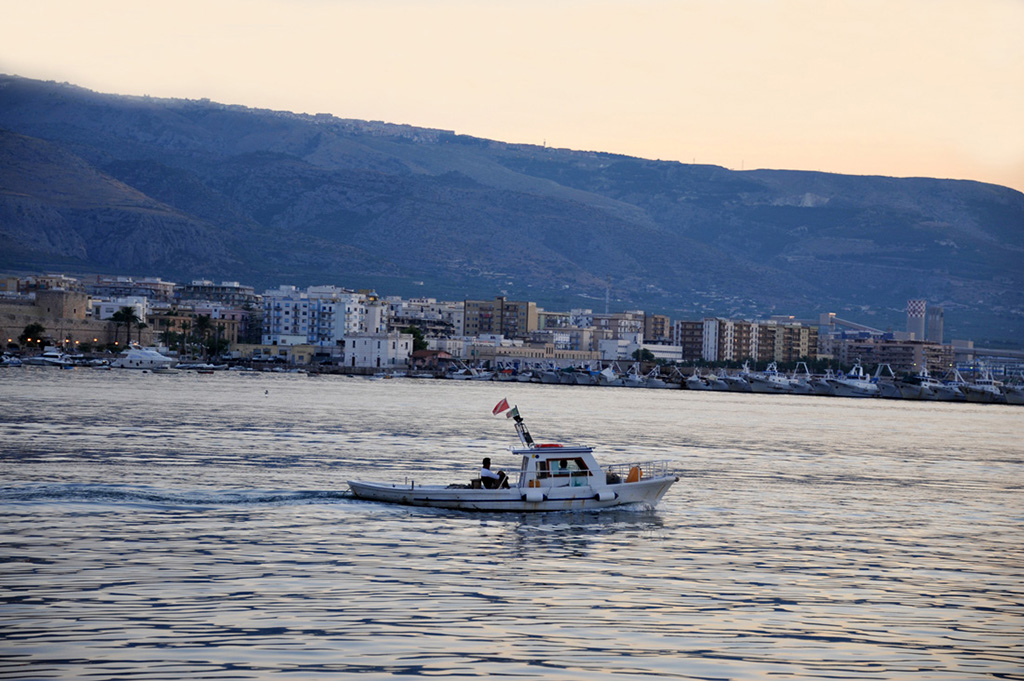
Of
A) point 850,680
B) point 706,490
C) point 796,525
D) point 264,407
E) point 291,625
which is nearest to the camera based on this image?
point 850,680

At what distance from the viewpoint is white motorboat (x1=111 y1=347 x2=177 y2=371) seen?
7298 inches

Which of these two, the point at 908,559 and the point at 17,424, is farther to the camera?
the point at 17,424

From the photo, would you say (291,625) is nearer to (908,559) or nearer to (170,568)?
(170,568)

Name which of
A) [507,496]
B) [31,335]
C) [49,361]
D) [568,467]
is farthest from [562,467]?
[31,335]

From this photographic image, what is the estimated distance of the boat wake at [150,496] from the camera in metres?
36.3

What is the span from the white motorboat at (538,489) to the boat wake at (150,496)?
1775mm

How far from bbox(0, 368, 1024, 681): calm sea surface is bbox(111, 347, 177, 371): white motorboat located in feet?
421

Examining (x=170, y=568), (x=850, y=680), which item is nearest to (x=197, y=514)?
(x=170, y=568)

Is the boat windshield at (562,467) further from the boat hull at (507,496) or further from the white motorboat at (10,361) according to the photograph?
the white motorboat at (10,361)

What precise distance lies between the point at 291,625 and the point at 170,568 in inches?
230

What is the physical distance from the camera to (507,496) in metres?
37.5

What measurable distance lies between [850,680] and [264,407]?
8065 cm

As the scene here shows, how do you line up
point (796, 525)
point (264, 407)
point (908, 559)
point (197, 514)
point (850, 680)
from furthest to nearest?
point (264, 407) < point (796, 525) < point (197, 514) < point (908, 559) < point (850, 680)

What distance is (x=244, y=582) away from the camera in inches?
995
